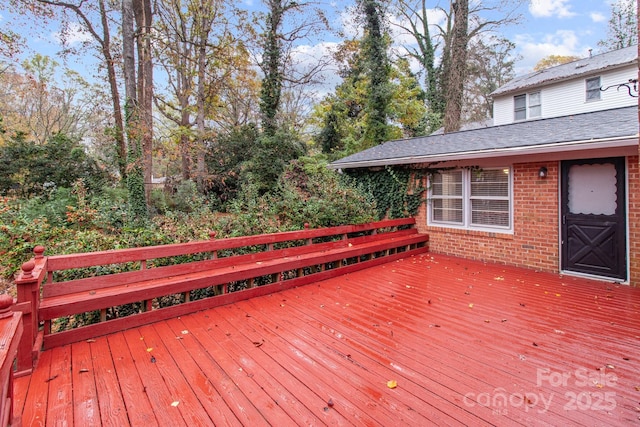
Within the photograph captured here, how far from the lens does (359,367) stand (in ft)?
8.61

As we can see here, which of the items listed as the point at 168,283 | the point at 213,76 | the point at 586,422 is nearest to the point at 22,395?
the point at 168,283

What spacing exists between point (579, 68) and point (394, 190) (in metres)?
11.4

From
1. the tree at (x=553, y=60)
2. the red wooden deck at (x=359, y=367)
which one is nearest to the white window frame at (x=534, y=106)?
the tree at (x=553, y=60)

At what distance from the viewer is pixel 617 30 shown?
1908 cm

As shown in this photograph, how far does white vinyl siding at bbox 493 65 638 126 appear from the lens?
11.8 m

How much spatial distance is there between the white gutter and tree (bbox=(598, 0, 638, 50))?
21.0m

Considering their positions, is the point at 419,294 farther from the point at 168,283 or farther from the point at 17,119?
the point at 17,119

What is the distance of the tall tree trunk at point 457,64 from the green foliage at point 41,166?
47.2ft

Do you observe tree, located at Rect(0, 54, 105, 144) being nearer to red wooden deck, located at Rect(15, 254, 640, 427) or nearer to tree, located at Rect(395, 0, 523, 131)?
tree, located at Rect(395, 0, 523, 131)

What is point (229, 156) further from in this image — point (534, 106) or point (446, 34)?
point (446, 34)

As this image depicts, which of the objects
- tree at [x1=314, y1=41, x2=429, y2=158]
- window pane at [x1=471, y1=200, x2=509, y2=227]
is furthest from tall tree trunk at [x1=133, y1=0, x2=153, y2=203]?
window pane at [x1=471, y1=200, x2=509, y2=227]

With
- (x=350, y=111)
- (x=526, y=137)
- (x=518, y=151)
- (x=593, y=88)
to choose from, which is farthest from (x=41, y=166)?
(x=593, y=88)

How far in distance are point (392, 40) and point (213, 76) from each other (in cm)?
800

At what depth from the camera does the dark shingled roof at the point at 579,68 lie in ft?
39.0
